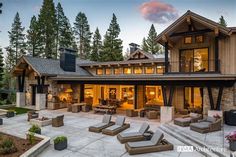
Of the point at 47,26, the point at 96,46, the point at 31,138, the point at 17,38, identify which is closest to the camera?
the point at 31,138

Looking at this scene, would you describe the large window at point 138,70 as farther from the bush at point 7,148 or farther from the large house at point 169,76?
the bush at point 7,148

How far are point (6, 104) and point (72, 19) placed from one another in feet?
99.7

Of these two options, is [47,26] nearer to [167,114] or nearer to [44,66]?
[44,66]

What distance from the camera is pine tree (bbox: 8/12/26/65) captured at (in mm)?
41969

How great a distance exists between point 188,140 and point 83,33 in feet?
138

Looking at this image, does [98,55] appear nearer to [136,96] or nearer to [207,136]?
[136,96]

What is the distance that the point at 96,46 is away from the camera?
47.4 m

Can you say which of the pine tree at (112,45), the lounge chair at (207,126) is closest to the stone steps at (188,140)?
the lounge chair at (207,126)

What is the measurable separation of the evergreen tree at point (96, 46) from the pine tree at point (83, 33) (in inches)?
56.8

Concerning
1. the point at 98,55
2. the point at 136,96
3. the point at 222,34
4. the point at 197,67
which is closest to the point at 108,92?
the point at 136,96

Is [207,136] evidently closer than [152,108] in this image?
Yes

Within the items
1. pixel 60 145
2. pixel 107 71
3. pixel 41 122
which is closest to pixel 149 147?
pixel 60 145

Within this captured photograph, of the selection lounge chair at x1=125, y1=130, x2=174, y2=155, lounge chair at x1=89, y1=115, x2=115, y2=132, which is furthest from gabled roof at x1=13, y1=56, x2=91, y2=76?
lounge chair at x1=125, y1=130, x2=174, y2=155

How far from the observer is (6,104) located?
880 inches
